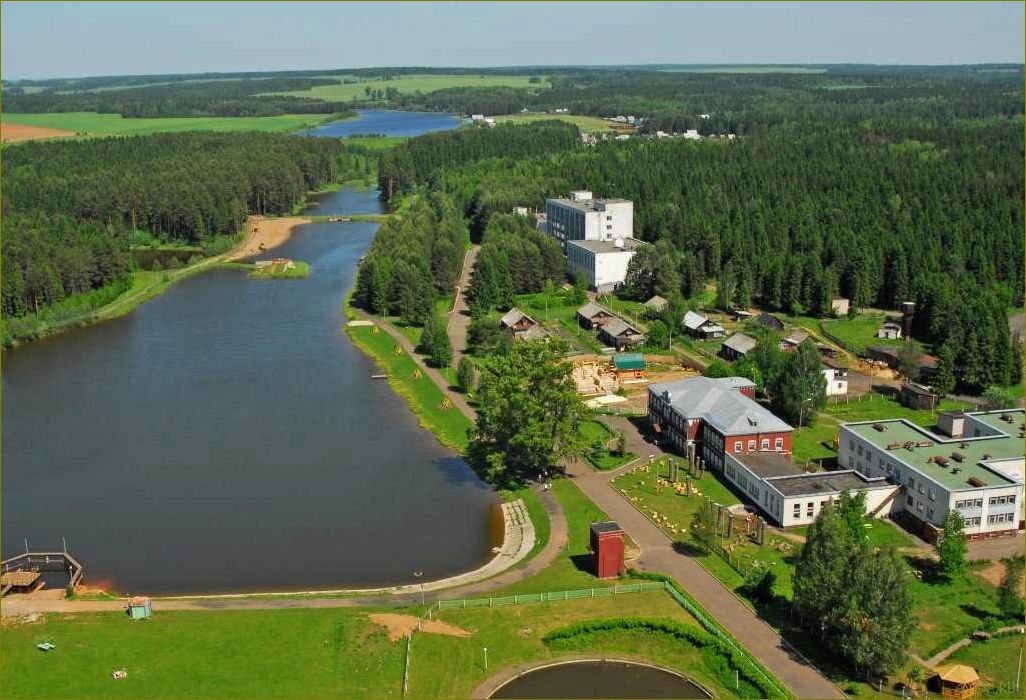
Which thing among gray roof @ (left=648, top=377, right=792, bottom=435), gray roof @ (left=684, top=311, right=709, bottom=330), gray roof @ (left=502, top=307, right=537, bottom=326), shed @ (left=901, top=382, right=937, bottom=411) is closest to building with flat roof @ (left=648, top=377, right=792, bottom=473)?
gray roof @ (left=648, top=377, right=792, bottom=435)

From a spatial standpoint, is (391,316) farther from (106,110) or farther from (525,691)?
(106,110)

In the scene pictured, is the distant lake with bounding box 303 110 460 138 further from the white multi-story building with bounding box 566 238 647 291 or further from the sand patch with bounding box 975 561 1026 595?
the sand patch with bounding box 975 561 1026 595

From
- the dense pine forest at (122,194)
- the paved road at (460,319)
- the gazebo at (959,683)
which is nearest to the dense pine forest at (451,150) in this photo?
the dense pine forest at (122,194)

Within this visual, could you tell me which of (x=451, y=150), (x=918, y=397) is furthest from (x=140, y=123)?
(x=918, y=397)

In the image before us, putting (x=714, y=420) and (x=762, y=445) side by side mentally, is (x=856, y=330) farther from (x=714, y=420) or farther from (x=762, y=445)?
(x=762, y=445)

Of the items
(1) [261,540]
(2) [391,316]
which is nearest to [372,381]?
(2) [391,316]

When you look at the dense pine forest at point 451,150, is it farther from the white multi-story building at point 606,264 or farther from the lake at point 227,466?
the lake at point 227,466
